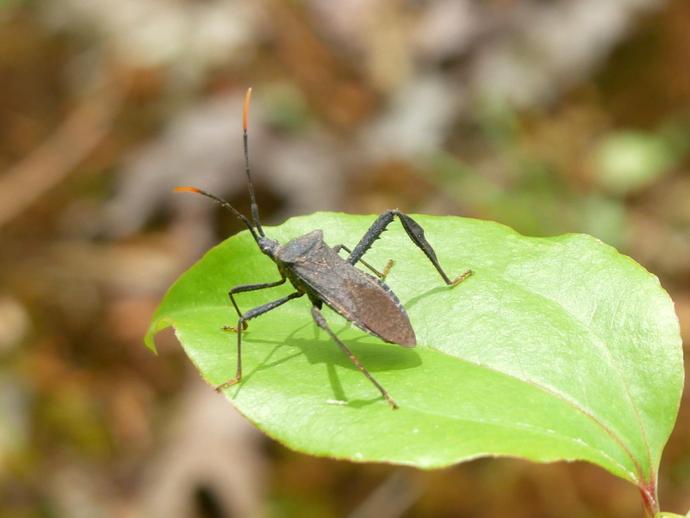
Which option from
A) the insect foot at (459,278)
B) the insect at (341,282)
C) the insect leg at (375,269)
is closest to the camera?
the insect foot at (459,278)

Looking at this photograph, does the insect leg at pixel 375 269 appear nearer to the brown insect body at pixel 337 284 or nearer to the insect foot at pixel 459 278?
the brown insect body at pixel 337 284

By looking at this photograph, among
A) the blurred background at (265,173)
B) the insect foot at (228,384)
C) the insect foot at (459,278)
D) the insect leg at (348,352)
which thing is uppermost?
the insect foot at (459,278)

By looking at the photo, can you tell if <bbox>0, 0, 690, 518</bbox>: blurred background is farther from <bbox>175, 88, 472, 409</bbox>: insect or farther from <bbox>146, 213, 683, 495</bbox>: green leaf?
<bbox>146, 213, 683, 495</bbox>: green leaf

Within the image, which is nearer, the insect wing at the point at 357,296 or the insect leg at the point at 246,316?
the insect leg at the point at 246,316

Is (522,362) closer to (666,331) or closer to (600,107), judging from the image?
(666,331)

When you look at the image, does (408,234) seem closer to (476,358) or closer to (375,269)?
(375,269)

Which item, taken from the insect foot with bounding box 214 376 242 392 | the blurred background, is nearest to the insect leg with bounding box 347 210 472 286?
the insect foot with bounding box 214 376 242 392

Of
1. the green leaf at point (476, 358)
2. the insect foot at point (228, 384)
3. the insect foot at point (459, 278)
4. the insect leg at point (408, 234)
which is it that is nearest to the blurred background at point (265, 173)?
the insect leg at point (408, 234)

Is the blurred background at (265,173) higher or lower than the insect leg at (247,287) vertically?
lower
